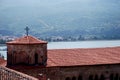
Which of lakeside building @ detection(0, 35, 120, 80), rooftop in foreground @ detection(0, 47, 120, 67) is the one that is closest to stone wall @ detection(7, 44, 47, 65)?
lakeside building @ detection(0, 35, 120, 80)

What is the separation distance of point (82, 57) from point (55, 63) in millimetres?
3657

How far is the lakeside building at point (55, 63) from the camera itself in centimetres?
2981

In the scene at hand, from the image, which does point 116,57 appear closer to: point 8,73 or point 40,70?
point 40,70

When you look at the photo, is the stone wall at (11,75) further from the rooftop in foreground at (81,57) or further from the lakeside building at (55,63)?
the rooftop in foreground at (81,57)

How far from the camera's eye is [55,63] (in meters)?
31.0

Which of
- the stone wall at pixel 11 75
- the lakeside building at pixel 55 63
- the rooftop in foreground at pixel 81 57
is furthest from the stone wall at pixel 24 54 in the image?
the stone wall at pixel 11 75

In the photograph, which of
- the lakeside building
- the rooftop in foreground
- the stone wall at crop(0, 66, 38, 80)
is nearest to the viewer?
the stone wall at crop(0, 66, 38, 80)

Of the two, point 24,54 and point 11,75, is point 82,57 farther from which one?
point 11,75

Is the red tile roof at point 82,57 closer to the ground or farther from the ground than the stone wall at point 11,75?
closer to the ground

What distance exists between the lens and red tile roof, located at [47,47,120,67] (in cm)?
3166

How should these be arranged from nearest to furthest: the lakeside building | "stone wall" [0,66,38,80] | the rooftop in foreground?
"stone wall" [0,66,38,80], the lakeside building, the rooftop in foreground

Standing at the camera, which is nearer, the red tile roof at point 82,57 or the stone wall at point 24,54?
the stone wall at point 24,54

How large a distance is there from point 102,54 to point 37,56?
26.6 feet

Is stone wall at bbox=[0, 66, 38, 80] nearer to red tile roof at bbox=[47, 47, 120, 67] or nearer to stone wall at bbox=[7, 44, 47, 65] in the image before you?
stone wall at bbox=[7, 44, 47, 65]
